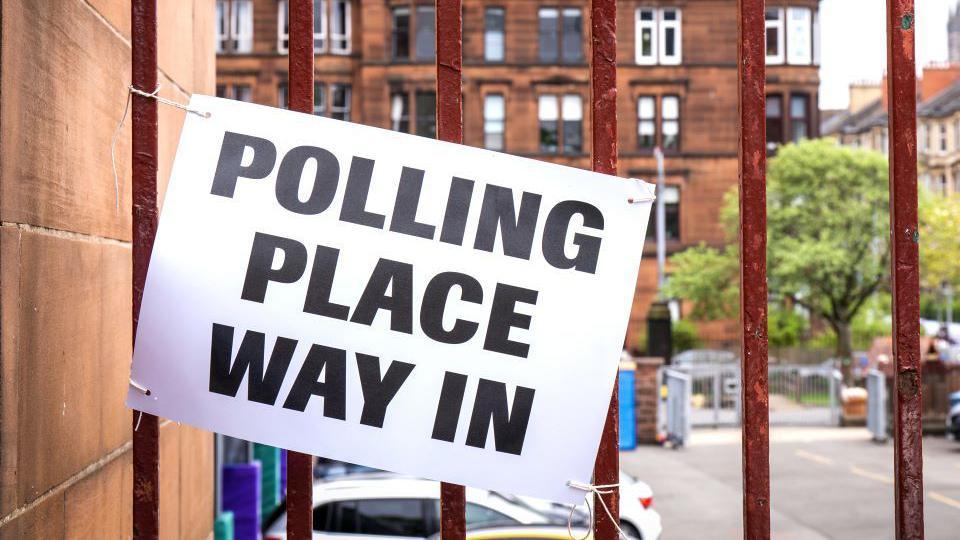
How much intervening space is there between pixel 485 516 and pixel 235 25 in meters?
35.1

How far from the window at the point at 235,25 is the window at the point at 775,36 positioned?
19947 millimetres

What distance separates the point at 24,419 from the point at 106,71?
87 cm

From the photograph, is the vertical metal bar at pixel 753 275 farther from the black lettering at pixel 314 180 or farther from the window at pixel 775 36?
the window at pixel 775 36

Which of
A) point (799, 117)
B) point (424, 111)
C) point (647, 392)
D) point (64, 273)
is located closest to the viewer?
point (64, 273)

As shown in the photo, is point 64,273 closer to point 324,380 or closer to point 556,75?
Answer: point 324,380

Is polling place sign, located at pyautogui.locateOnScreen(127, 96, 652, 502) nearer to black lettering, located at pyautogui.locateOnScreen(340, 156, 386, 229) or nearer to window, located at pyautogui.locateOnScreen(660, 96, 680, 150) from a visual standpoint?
black lettering, located at pyautogui.locateOnScreen(340, 156, 386, 229)

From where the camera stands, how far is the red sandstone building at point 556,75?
3953 cm

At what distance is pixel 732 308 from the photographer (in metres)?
37.2

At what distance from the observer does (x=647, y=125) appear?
41.1 metres

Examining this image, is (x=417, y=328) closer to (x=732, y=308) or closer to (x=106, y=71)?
(x=106, y=71)

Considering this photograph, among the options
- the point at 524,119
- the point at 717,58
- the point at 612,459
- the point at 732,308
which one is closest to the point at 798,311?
the point at 732,308

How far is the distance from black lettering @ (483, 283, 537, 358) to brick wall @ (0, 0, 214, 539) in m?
0.82

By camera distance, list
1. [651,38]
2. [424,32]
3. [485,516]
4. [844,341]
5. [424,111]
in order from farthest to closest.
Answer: [651,38]
[424,111]
[424,32]
[844,341]
[485,516]

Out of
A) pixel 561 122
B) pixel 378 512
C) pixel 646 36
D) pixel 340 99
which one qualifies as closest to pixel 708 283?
pixel 561 122
